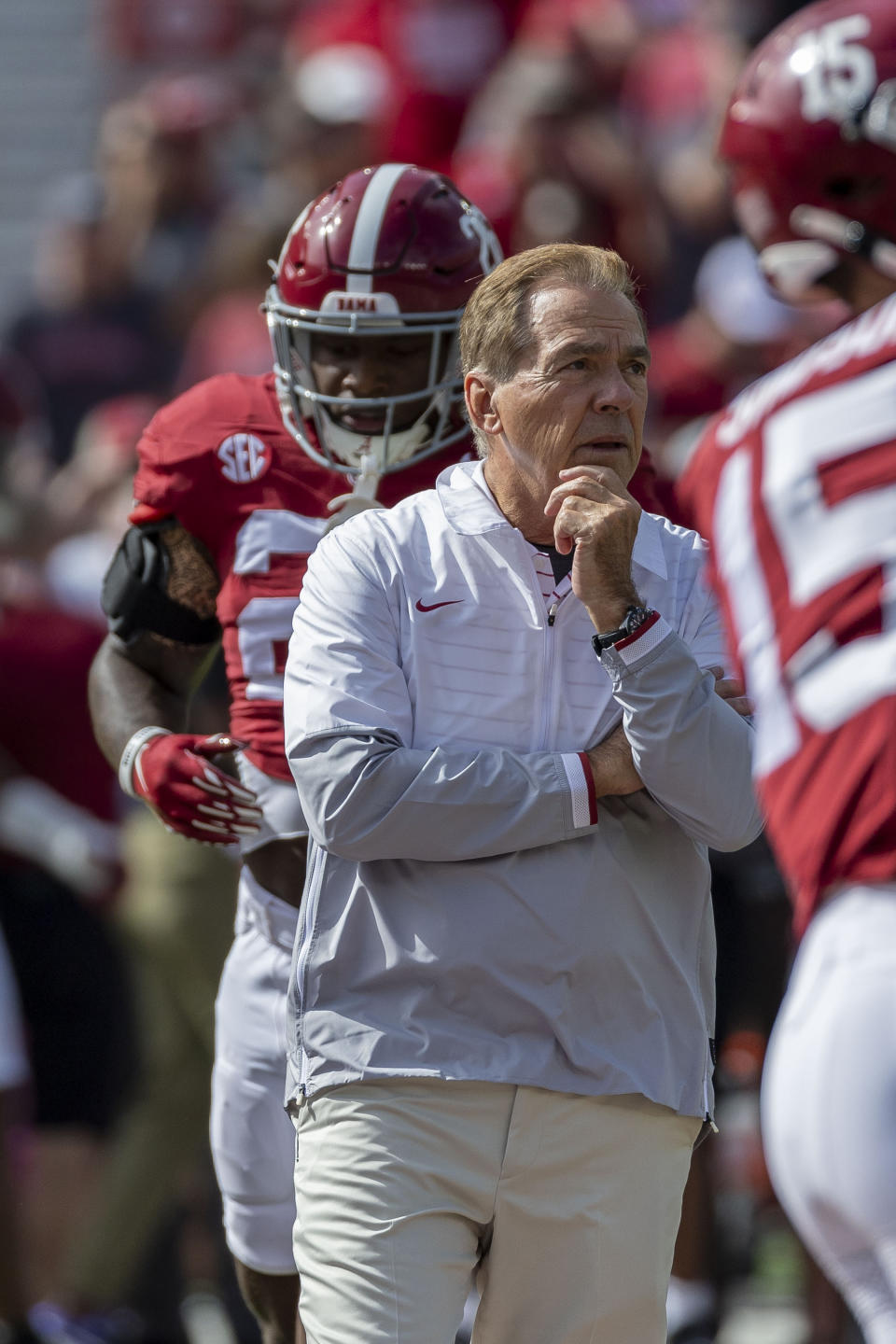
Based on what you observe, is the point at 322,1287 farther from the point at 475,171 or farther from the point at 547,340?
the point at 475,171

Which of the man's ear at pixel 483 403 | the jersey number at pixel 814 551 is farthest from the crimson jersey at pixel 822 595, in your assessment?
the man's ear at pixel 483 403

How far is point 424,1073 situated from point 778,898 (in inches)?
99.9

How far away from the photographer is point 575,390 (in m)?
2.73

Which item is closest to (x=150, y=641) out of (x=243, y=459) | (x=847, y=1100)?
(x=243, y=459)

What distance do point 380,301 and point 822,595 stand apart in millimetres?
1542

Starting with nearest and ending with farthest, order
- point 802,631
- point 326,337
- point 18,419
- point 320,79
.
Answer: point 802,631 → point 326,337 → point 18,419 → point 320,79

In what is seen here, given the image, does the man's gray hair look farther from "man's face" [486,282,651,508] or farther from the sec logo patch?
the sec logo patch

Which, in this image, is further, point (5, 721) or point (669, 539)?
point (5, 721)

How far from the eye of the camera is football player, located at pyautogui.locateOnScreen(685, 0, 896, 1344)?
1919 millimetres

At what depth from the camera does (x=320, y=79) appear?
7836mm

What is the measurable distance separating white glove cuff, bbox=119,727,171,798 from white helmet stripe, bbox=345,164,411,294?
809 millimetres

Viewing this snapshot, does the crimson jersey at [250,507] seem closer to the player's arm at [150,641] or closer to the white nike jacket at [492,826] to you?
the player's arm at [150,641]

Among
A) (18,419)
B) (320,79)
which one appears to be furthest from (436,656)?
(320,79)

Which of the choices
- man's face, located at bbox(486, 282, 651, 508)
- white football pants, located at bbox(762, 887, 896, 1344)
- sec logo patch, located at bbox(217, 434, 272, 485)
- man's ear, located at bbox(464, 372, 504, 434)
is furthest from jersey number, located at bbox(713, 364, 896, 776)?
sec logo patch, located at bbox(217, 434, 272, 485)
